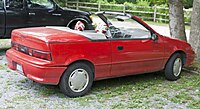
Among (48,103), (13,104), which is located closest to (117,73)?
(48,103)

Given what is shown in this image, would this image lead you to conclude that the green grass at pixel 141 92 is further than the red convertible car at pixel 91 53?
Yes

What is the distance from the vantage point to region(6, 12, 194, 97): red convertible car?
5.08 metres

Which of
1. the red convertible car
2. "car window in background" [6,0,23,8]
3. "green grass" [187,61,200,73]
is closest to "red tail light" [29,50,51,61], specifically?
the red convertible car

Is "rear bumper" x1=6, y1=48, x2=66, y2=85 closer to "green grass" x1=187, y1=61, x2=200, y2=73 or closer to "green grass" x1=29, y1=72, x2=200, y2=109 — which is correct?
"green grass" x1=29, y1=72, x2=200, y2=109

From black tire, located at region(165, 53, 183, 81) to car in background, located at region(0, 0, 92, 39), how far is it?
2.83 m

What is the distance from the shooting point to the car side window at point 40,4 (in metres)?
9.34

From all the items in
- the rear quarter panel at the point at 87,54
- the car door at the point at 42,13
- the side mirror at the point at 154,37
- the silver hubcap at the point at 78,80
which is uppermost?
the car door at the point at 42,13

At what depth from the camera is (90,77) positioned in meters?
5.48

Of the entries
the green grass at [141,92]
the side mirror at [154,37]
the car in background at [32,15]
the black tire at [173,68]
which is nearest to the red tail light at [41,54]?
the green grass at [141,92]

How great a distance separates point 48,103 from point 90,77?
2.93 feet

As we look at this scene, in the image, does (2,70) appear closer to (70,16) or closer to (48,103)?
(48,103)

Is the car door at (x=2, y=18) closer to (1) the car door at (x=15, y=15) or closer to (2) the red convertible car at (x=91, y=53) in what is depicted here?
(1) the car door at (x=15, y=15)

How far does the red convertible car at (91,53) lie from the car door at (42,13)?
3.42 metres

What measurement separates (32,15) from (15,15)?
51 cm
